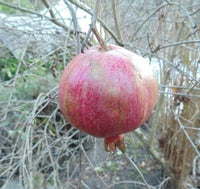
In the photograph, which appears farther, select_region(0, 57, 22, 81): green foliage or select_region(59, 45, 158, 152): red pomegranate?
select_region(0, 57, 22, 81): green foliage

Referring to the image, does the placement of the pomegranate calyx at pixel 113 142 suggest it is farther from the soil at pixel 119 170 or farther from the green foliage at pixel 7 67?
the green foliage at pixel 7 67

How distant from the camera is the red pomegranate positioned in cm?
44

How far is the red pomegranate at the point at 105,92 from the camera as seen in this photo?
1.43 feet

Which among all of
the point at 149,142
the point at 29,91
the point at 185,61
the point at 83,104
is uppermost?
the point at 83,104

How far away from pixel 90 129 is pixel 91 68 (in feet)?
0.37

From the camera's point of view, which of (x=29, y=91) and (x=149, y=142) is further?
(x=29, y=91)

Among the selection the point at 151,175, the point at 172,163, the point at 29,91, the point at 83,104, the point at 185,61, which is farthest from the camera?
the point at 29,91

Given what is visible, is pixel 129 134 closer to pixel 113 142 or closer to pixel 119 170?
pixel 119 170

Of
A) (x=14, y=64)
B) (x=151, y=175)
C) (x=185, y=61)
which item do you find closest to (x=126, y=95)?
(x=185, y=61)

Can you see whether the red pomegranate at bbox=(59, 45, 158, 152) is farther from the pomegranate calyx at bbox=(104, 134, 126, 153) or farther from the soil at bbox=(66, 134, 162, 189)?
the soil at bbox=(66, 134, 162, 189)

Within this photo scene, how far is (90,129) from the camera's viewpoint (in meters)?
0.46

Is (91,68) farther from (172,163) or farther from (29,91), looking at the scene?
(29,91)

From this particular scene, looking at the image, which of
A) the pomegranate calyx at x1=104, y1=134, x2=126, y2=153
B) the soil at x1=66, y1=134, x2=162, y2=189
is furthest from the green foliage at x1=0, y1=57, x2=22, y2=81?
the pomegranate calyx at x1=104, y1=134, x2=126, y2=153

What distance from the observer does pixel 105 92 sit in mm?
434
